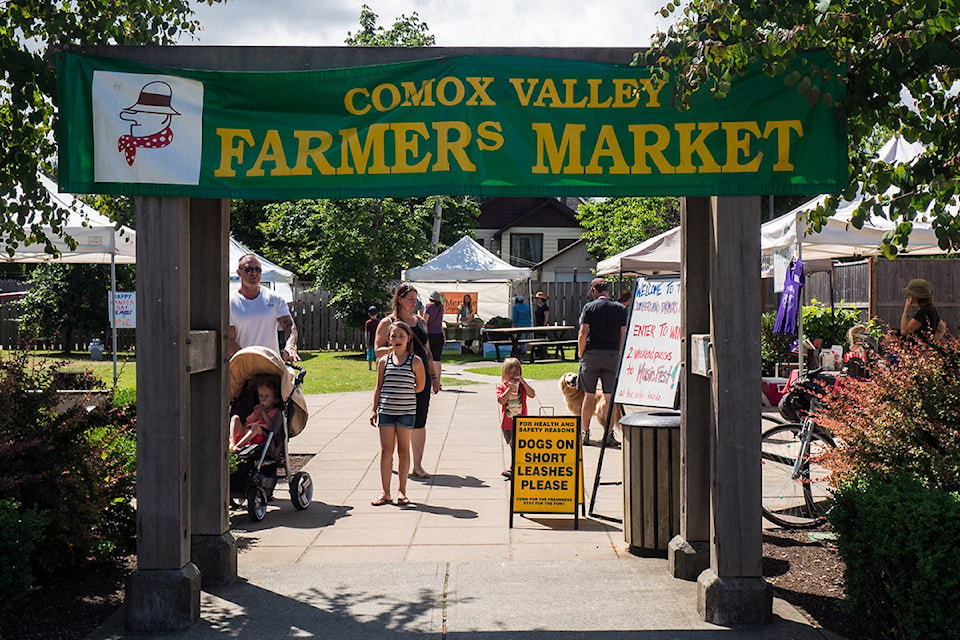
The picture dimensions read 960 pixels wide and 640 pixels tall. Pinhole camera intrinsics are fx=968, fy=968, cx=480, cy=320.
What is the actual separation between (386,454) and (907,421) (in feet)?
14.3

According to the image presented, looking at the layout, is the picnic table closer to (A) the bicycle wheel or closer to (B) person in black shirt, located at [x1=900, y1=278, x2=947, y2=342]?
(B) person in black shirt, located at [x1=900, y1=278, x2=947, y2=342]

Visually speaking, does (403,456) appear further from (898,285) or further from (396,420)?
(898,285)

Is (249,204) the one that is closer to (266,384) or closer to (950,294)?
(950,294)

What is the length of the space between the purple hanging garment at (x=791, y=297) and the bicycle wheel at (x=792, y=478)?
13.0ft

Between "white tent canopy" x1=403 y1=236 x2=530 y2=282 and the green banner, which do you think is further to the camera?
"white tent canopy" x1=403 y1=236 x2=530 y2=282

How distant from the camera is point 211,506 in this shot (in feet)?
20.3

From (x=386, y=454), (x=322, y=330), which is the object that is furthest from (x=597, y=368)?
(x=322, y=330)

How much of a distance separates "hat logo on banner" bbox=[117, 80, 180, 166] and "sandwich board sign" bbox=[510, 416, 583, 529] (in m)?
3.61

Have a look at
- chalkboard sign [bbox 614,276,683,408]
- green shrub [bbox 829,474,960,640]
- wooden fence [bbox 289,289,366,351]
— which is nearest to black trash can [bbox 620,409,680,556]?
chalkboard sign [bbox 614,276,683,408]

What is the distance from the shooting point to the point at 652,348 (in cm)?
861

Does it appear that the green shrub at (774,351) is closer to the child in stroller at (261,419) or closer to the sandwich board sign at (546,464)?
the sandwich board sign at (546,464)

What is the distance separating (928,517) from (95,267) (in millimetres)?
28544

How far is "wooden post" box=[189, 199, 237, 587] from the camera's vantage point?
6133mm

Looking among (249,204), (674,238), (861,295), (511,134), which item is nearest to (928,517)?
(511,134)
